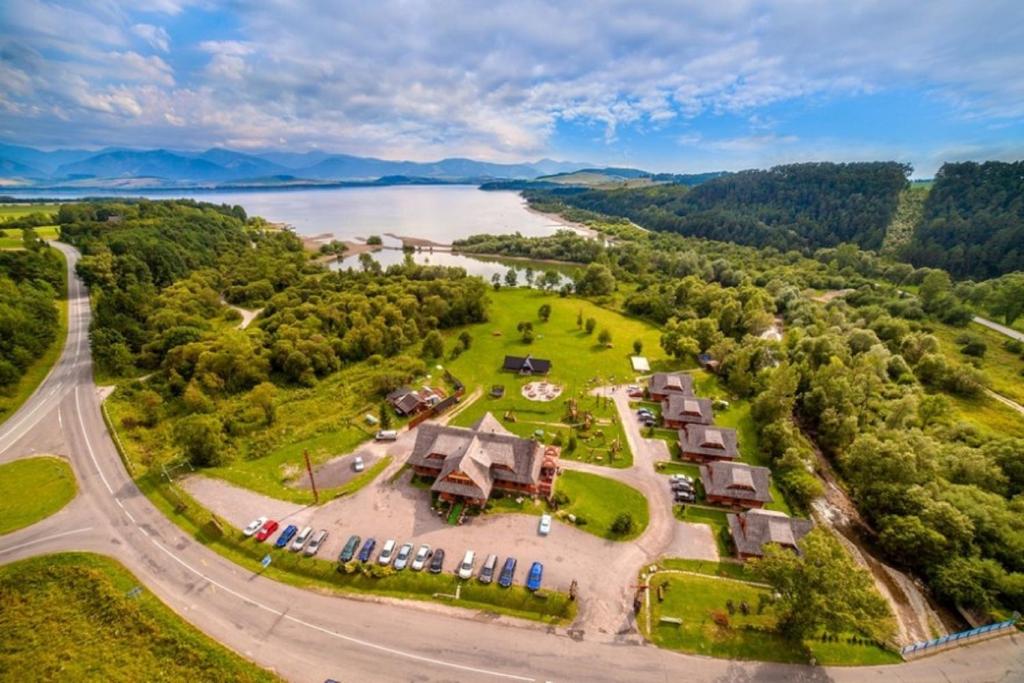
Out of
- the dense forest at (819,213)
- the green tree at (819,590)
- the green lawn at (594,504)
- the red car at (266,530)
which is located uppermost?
the dense forest at (819,213)

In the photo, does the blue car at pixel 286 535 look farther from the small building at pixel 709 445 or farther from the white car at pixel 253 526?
the small building at pixel 709 445

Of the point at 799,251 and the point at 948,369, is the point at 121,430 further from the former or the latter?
the point at 799,251

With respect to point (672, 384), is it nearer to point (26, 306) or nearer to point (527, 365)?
point (527, 365)

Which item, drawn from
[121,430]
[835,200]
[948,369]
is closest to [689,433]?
[948,369]

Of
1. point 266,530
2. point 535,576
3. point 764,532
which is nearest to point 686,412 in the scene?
point 764,532

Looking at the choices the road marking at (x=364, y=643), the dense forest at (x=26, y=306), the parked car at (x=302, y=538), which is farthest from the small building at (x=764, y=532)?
the dense forest at (x=26, y=306)

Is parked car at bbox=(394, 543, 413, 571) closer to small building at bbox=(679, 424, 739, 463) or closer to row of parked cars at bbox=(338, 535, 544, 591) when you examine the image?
row of parked cars at bbox=(338, 535, 544, 591)

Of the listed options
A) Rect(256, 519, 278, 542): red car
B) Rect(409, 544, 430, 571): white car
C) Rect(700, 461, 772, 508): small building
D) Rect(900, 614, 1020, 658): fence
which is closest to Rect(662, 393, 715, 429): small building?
Rect(700, 461, 772, 508): small building
